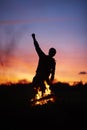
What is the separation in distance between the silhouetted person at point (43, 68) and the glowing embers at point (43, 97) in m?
0.25

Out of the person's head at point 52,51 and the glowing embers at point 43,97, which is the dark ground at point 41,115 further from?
the person's head at point 52,51

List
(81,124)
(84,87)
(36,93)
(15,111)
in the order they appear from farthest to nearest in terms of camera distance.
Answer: (84,87) < (36,93) < (15,111) < (81,124)

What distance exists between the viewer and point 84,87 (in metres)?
36.3

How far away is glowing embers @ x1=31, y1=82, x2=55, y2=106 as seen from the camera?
2006cm

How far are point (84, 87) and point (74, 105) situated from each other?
48.9ft

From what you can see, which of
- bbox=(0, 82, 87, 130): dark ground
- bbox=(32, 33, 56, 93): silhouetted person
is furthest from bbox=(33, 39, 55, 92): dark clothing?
bbox=(0, 82, 87, 130): dark ground

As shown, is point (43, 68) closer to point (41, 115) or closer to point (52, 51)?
point (52, 51)

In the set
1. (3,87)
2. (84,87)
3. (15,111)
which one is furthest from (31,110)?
(84,87)

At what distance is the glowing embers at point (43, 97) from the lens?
65.8 feet

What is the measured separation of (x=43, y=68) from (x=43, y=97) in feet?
5.24

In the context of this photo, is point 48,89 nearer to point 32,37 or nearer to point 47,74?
point 47,74

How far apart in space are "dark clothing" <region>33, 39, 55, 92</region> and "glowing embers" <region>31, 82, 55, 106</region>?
0.38 meters

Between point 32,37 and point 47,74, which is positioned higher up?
point 32,37

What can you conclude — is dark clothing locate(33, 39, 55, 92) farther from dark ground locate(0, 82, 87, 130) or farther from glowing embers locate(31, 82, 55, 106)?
dark ground locate(0, 82, 87, 130)
